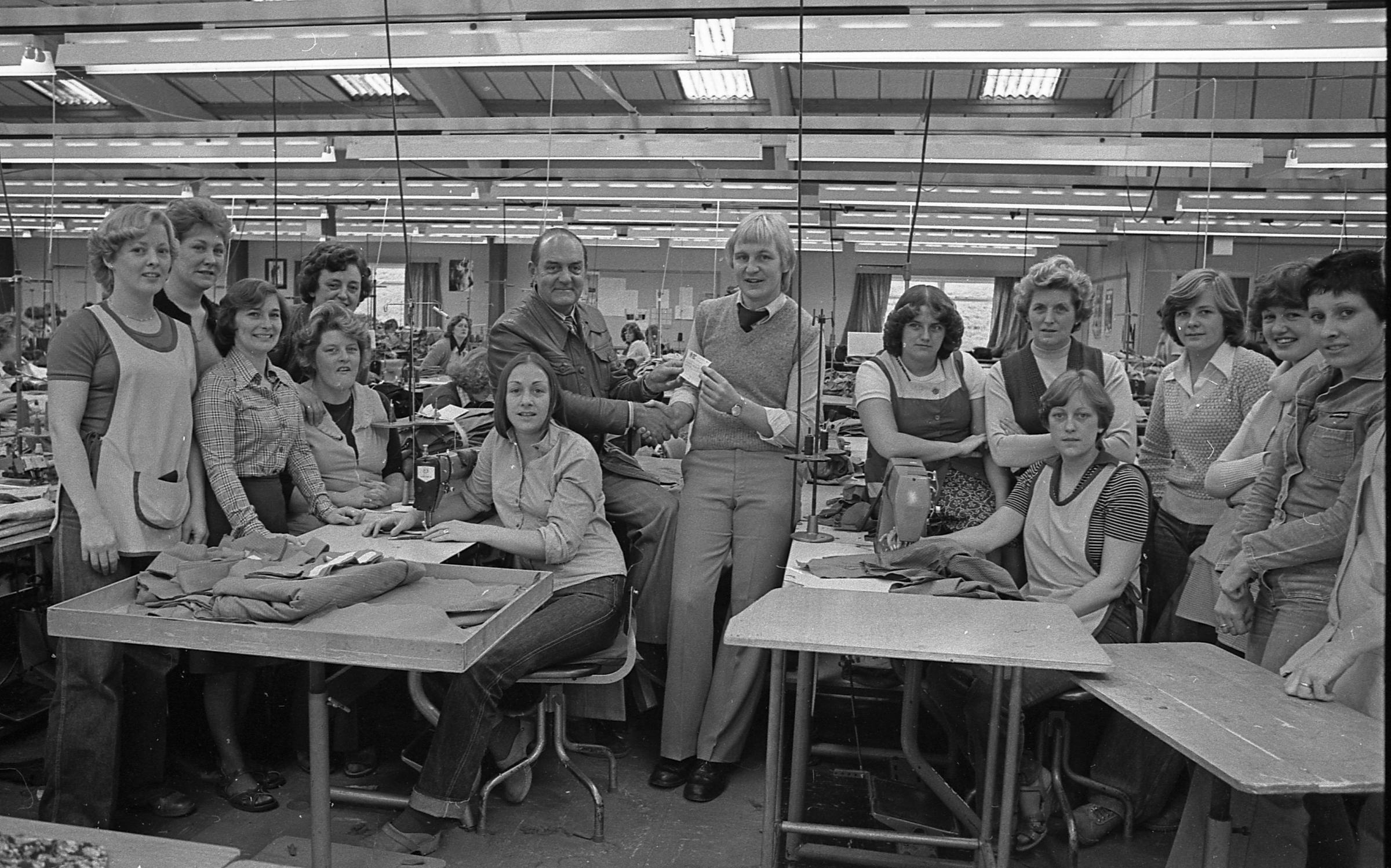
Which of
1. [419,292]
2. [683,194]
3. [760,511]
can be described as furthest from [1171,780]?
[419,292]

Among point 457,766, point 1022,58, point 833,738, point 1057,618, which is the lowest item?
point 833,738

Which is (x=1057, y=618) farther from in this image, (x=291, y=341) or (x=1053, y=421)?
(x=291, y=341)

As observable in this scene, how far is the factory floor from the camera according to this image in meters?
2.52

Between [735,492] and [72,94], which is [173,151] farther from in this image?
[72,94]

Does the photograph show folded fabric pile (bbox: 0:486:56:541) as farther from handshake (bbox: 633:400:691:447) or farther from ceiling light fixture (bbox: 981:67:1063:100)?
ceiling light fixture (bbox: 981:67:1063:100)

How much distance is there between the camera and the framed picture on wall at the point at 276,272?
5.69 metres

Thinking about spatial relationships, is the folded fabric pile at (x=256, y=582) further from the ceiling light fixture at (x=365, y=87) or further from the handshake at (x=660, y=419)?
the ceiling light fixture at (x=365, y=87)

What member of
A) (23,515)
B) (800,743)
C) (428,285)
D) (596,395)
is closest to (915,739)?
(800,743)

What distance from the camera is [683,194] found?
8641mm

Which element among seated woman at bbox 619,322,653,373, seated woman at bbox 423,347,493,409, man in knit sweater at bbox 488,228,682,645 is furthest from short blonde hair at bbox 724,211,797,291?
seated woman at bbox 619,322,653,373

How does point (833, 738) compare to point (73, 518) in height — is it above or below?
below

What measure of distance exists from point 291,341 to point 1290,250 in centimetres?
1479

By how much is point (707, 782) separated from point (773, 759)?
0.79 m

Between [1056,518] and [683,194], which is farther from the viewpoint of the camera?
[683,194]
